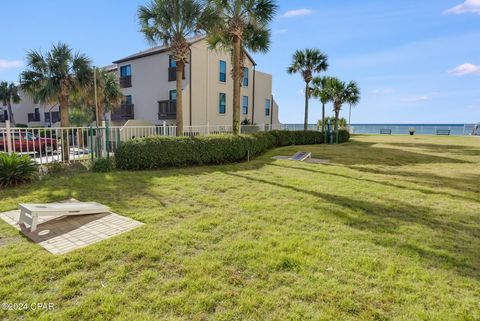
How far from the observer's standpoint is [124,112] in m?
25.5

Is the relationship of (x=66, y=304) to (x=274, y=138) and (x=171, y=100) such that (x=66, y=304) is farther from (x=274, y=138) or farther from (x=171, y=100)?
(x=171, y=100)

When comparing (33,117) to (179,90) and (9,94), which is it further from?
(179,90)

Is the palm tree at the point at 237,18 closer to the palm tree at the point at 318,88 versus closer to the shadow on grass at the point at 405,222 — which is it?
the shadow on grass at the point at 405,222

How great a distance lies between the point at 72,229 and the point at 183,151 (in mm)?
5799

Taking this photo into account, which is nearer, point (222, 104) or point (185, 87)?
point (185, 87)

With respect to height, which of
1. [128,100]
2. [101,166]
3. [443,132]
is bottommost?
[101,166]

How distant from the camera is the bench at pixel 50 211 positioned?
4250mm

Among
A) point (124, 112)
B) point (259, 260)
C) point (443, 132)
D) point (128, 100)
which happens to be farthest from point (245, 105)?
point (443, 132)

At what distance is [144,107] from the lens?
24312 millimetres

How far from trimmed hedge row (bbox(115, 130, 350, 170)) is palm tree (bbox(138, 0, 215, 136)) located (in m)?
1.96

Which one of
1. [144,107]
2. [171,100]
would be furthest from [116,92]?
[171,100]

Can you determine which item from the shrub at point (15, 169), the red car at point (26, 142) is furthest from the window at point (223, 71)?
the shrub at point (15, 169)

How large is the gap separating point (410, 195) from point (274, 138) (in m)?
11.6

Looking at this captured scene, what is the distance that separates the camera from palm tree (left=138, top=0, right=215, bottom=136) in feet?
35.3
